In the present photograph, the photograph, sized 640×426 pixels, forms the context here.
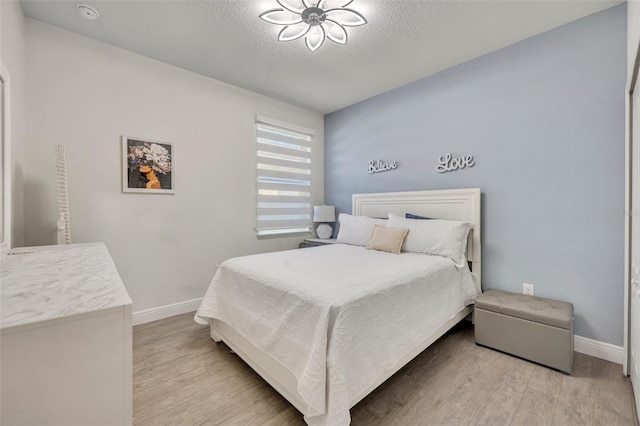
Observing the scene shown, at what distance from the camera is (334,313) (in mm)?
1354

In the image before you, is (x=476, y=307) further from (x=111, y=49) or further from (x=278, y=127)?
(x=111, y=49)

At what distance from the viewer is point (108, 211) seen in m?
2.53

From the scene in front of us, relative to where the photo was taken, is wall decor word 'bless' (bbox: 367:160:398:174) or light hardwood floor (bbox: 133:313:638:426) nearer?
light hardwood floor (bbox: 133:313:638:426)

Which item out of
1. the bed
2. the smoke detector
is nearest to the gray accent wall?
the bed

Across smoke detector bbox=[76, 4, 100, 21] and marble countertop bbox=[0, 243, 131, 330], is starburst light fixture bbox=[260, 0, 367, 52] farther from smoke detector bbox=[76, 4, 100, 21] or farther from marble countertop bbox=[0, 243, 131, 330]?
marble countertop bbox=[0, 243, 131, 330]

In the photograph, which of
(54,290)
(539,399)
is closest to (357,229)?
(539,399)

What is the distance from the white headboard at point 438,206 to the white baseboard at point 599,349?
824 millimetres

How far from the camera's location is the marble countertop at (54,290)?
0.64 m

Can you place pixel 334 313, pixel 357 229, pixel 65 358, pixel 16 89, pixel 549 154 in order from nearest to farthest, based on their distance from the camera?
pixel 65 358 < pixel 334 313 < pixel 16 89 < pixel 549 154 < pixel 357 229

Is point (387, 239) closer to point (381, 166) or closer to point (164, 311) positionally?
point (381, 166)

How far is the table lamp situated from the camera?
4.02 metres

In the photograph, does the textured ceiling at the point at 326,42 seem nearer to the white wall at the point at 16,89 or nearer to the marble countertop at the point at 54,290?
A: the white wall at the point at 16,89

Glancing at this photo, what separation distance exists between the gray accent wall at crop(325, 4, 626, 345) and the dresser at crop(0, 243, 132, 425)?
2939 mm

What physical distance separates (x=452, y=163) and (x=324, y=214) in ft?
6.13
